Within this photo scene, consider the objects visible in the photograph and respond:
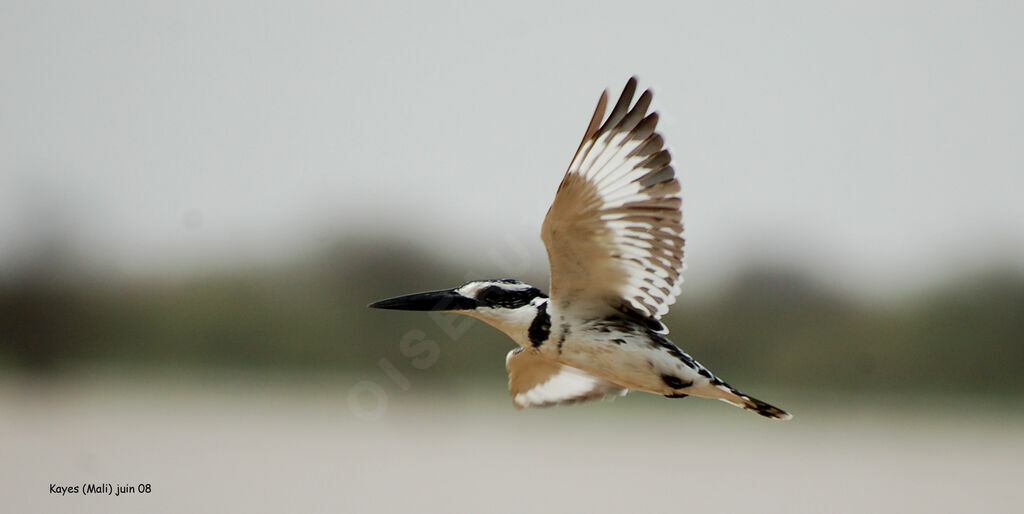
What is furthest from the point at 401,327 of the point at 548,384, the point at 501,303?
the point at 501,303

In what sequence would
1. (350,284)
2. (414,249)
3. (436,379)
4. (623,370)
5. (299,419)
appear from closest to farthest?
(623,370), (414,249), (350,284), (436,379), (299,419)

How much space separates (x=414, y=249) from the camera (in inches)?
598

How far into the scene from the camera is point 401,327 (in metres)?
16.6

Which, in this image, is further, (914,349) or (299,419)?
(299,419)

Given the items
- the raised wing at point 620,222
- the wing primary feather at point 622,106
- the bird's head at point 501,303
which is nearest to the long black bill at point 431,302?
the bird's head at point 501,303

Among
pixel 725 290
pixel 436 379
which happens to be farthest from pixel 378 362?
pixel 725 290

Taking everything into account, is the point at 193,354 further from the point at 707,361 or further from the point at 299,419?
the point at 707,361

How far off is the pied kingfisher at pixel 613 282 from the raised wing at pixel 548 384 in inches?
26.4

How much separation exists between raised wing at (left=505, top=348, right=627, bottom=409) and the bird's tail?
787mm

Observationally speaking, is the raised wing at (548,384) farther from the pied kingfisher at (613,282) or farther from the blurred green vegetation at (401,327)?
the blurred green vegetation at (401,327)

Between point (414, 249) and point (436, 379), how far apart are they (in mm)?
3487

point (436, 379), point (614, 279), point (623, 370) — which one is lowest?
point (436, 379)

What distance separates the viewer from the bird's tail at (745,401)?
3643 millimetres

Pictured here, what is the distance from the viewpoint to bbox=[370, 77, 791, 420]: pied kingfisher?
11.7 feet
